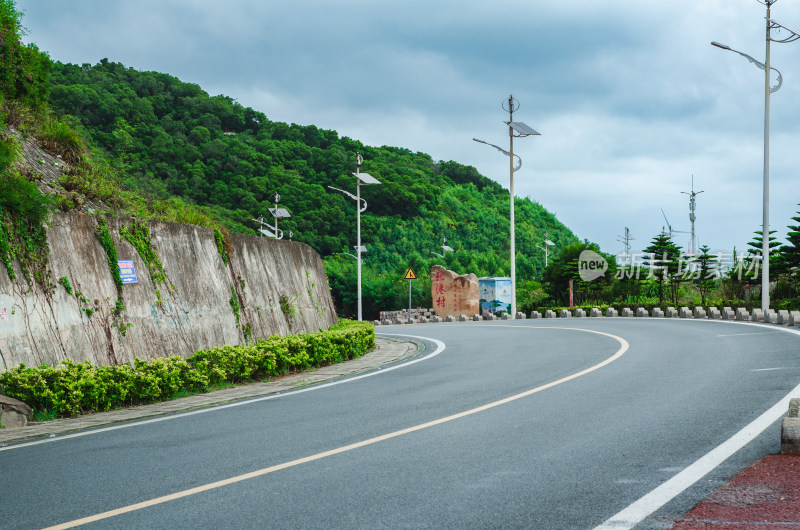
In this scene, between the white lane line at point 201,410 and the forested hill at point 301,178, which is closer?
the white lane line at point 201,410

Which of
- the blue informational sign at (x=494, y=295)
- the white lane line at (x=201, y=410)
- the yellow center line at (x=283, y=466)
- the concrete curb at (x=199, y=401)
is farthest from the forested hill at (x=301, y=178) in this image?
the yellow center line at (x=283, y=466)

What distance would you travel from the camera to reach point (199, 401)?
9.60 metres

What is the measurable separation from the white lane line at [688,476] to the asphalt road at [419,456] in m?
0.07

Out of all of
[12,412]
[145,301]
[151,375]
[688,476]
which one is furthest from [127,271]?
[688,476]

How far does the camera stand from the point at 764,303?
2480 cm

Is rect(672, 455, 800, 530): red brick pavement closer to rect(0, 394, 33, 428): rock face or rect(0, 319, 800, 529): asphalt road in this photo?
rect(0, 319, 800, 529): asphalt road

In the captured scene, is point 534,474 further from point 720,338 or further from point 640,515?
point 720,338

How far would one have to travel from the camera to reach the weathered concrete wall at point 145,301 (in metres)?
8.95

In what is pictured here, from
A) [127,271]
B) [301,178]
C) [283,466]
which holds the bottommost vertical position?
[283,466]

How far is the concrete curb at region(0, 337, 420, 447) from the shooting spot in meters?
7.69

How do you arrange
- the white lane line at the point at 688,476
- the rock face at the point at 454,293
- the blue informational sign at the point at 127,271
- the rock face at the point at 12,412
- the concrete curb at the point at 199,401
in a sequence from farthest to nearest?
the rock face at the point at 454,293
the blue informational sign at the point at 127,271
the rock face at the point at 12,412
the concrete curb at the point at 199,401
the white lane line at the point at 688,476

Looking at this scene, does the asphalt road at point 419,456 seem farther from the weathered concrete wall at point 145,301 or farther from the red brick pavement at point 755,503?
the weathered concrete wall at point 145,301

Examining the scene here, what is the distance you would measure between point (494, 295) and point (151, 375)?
34.5 meters

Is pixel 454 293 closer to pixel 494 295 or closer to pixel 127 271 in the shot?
pixel 494 295
